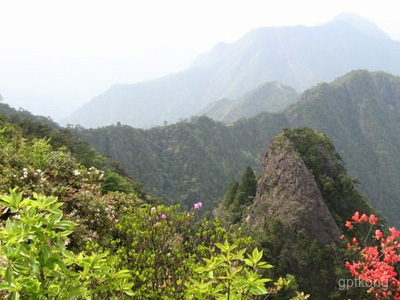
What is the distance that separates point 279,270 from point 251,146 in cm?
13870

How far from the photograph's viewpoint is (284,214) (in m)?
45.8

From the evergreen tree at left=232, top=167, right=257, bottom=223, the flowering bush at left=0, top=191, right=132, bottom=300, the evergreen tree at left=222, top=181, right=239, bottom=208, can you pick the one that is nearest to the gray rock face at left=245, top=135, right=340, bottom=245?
the evergreen tree at left=232, top=167, right=257, bottom=223

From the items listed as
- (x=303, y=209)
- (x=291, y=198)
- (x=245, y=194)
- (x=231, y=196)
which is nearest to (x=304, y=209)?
(x=303, y=209)

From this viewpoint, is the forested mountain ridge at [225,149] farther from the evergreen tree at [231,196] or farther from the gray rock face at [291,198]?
the gray rock face at [291,198]

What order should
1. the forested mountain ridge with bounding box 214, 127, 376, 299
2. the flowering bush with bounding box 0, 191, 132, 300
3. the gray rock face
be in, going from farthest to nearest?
the gray rock face, the forested mountain ridge with bounding box 214, 127, 376, 299, the flowering bush with bounding box 0, 191, 132, 300

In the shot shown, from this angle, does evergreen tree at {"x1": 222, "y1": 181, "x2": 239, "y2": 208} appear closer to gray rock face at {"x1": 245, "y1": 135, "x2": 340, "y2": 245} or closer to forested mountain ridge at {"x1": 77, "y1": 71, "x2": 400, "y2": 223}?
gray rock face at {"x1": 245, "y1": 135, "x2": 340, "y2": 245}

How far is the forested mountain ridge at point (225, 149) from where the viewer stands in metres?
135

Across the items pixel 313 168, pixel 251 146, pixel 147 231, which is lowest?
pixel 251 146

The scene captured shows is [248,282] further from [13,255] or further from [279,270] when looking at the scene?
[279,270]

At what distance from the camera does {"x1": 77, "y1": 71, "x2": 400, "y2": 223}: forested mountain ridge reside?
444 feet

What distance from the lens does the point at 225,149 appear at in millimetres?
165625

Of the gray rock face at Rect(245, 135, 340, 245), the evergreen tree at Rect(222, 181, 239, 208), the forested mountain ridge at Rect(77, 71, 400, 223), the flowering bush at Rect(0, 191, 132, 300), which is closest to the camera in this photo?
the flowering bush at Rect(0, 191, 132, 300)

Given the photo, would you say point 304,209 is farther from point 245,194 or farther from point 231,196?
point 231,196

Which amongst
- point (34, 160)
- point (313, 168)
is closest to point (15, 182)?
point (34, 160)
